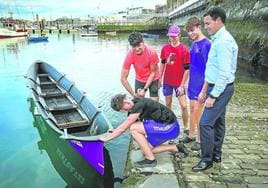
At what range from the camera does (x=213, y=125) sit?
464 centimetres

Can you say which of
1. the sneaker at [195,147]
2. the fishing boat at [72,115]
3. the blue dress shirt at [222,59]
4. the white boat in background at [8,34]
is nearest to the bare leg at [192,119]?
the sneaker at [195,147]

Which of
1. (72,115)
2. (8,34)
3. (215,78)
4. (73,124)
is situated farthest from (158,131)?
(8,34)

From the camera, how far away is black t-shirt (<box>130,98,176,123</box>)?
193 inches

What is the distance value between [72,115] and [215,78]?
573cm

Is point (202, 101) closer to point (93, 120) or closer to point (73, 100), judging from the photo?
point (93, 120)

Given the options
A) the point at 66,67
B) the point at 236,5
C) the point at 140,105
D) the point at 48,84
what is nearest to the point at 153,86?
the point at 140,105

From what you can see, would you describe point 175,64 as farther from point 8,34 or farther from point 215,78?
point 8,34

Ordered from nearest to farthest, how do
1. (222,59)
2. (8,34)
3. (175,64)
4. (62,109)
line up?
(222,59) → (175,64) → (62,109) → (8,34)

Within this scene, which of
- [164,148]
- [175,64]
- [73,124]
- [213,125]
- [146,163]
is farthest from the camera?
[73,124]

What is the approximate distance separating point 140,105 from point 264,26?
16.1 m

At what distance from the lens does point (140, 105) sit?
16.1 ft

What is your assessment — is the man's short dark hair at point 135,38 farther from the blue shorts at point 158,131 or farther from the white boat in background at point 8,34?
the white boat in background at point 8,34

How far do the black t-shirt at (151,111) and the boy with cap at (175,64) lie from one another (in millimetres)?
972

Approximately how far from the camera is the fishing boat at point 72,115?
20.2 feet
